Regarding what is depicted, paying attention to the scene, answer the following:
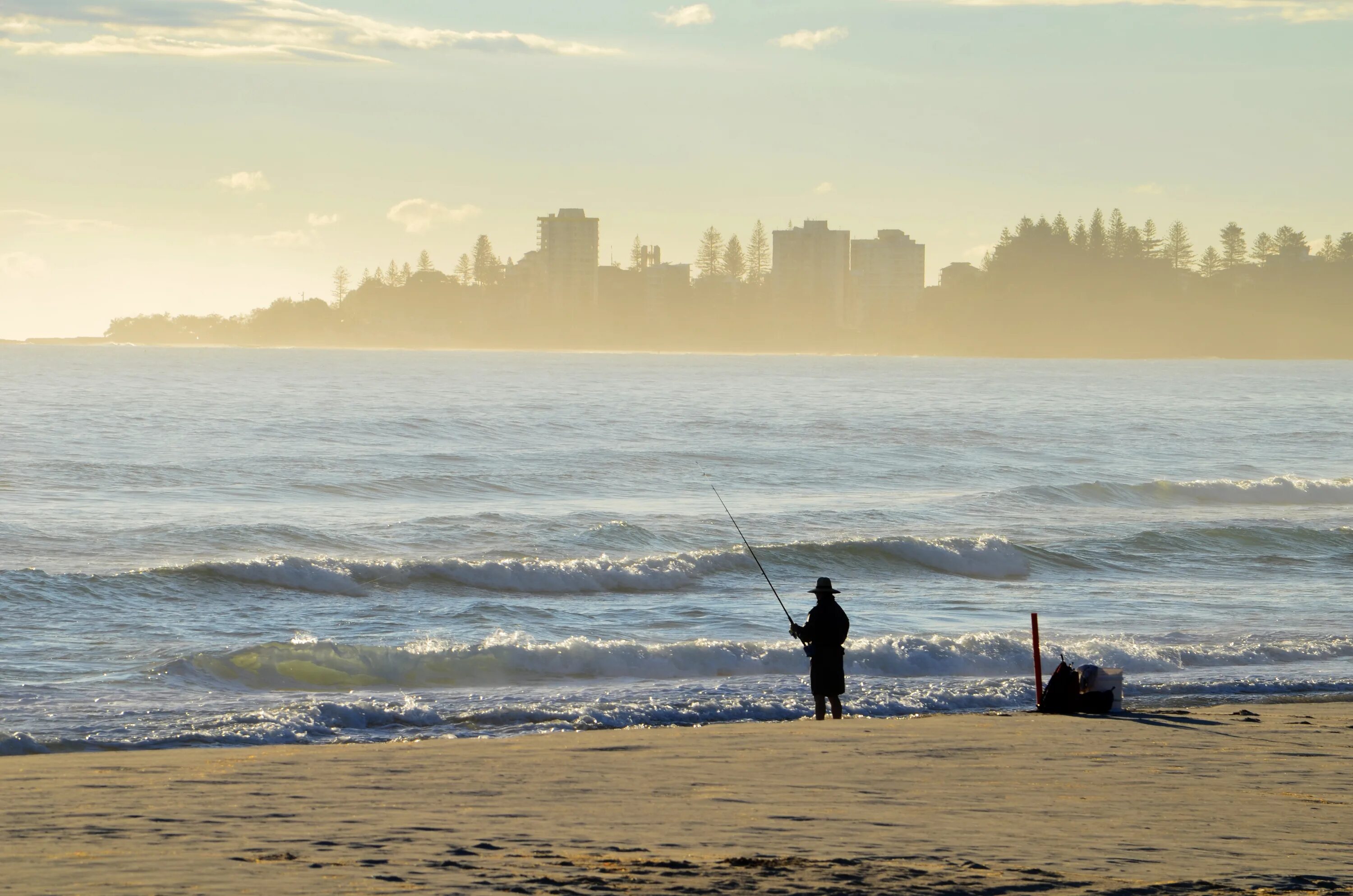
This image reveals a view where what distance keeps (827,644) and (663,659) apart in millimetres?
3751

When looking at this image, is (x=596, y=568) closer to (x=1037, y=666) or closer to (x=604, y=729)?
(x=604, y=729)

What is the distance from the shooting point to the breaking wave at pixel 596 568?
19156 mm

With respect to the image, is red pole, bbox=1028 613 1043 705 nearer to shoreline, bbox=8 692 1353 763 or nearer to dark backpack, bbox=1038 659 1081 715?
dark backpack, bbox=1038 659 1081 715

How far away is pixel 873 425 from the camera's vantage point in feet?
191

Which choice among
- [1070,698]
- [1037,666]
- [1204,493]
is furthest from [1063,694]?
[1204,493]

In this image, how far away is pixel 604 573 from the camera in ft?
66.2

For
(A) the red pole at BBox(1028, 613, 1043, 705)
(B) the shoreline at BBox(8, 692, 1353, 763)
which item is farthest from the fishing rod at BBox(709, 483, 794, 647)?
(A) the red pole at BBox(1028, 613, 1043, 705)

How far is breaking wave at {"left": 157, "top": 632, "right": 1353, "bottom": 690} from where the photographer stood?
44.9ft

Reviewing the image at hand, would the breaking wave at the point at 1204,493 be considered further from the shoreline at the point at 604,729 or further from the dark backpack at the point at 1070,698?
the dark backpack at the point at 1070,698

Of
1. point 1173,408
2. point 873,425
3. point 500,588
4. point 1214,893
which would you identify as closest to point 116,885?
point 1214,893

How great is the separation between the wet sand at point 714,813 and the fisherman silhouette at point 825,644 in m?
0.67

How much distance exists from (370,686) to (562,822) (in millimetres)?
7124

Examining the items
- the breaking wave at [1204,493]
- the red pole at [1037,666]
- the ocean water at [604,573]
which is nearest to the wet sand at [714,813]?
the red pole at [1037,666]

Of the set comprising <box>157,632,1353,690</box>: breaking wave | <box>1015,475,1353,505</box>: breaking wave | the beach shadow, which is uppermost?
<box>1015,475,1353,505</box>: breaking wave
